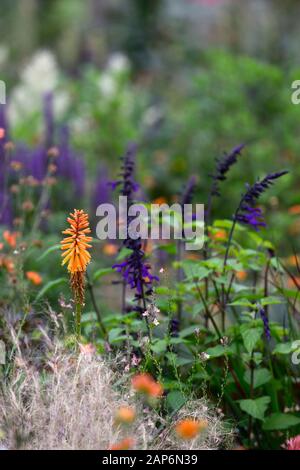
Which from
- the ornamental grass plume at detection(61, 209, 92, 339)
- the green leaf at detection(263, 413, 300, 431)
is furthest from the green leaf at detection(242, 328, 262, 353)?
the ornamental grass plume at detection(61, 209, 92, 339)

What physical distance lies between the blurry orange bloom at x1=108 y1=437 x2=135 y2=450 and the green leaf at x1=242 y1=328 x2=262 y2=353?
0.60m

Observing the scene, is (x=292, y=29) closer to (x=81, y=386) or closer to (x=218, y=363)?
(x=218, y=363)

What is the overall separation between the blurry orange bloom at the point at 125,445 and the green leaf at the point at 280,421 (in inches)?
28.6

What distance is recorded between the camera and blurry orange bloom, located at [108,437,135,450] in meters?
1.91

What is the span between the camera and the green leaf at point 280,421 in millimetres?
2600

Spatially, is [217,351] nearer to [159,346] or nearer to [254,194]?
[159,346]

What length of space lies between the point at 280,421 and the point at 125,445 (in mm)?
901

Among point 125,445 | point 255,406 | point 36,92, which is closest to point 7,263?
point 255,406

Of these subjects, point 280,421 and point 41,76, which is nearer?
point 280,421

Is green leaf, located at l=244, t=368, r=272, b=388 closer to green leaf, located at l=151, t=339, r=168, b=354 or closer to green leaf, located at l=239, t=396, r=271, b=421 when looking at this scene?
green leaf, located at l=239, t=396, r=271, b=421

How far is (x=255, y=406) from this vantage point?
8.37ft

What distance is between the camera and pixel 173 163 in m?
7.98

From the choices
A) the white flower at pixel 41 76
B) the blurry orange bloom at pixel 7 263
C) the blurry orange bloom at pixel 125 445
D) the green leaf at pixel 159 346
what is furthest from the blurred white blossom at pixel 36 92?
the blurry orange bloom at pixel 125 445

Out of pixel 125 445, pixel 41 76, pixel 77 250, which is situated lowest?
pixel 125 445
